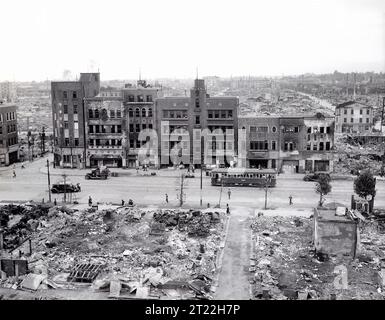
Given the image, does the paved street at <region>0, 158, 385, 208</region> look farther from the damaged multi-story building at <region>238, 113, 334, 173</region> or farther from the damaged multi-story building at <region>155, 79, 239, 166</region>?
the damaged multi-story building at <region>155, 79, 239, 166</region>

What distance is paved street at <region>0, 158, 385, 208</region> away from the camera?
177ft

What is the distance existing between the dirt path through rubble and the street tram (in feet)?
40.5

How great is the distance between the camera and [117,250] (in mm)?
38156

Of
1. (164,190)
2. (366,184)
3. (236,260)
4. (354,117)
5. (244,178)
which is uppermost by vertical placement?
(354,117)

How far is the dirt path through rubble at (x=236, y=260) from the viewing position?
3053 centimetres

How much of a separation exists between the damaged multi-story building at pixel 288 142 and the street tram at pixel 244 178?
26.7ft

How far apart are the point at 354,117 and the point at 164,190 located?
211 ft

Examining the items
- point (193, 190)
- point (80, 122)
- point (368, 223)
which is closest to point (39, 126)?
point (80, 122)

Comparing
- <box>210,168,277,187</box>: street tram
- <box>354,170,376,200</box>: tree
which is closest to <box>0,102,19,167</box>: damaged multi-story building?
<box>210,168,277,187</box>: street tram

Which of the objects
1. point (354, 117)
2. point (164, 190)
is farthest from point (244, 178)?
point (354, 117)

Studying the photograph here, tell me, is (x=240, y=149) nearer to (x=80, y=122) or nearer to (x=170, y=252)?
(x=80, y=122)

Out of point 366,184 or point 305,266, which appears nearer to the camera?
point 305,266

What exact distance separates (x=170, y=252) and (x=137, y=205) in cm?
1551

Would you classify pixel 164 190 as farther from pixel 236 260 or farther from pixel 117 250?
pixel 236 260
